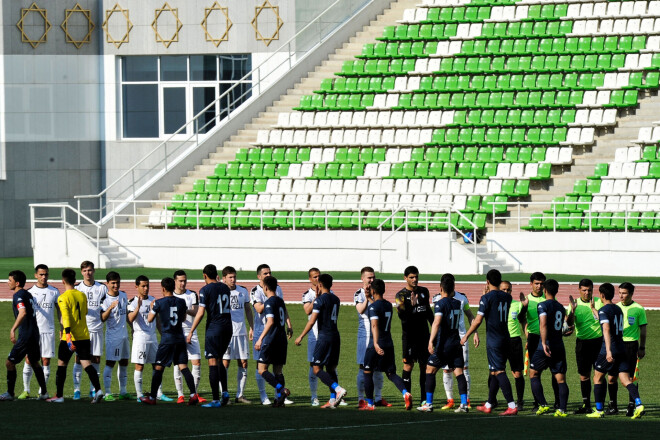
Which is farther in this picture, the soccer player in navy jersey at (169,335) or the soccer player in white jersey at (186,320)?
the soccer player in white jersey at (186,320)

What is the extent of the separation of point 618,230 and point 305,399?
17.7 meters

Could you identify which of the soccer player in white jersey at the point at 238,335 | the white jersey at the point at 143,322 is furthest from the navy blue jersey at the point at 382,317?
the white jersey at the point at 143,322

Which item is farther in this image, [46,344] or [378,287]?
[46,344]

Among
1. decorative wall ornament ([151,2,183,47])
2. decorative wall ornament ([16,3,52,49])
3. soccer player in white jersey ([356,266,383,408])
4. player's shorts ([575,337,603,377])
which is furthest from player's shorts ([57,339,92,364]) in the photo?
decorative wall ornament ([151,2,183,47])

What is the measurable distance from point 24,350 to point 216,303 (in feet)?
8.51

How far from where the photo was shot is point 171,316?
15258 mm

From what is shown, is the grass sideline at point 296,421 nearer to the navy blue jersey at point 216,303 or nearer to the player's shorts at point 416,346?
the player's shorts at point 416,346

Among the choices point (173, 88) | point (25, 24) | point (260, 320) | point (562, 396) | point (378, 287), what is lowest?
point (562, 396)

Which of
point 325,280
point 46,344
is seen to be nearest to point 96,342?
point 46,344

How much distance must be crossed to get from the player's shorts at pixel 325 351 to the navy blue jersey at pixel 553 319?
253 cm

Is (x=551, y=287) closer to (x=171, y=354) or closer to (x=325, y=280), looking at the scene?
(x=325, y=280)

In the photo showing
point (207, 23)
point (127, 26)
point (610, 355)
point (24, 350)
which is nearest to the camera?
point (610, 355)

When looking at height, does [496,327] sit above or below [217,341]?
above

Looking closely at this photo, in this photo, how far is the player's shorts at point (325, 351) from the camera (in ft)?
50.0
